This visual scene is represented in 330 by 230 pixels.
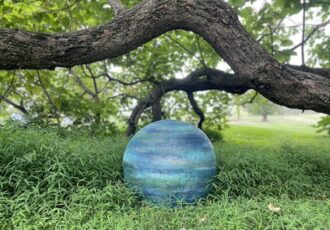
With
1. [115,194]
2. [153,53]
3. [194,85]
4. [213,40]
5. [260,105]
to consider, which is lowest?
[115,194]

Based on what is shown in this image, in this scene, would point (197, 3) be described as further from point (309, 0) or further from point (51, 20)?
point (51, 20)

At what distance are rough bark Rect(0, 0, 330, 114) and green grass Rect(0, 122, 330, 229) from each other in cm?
96

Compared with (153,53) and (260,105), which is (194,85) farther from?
(260,105)

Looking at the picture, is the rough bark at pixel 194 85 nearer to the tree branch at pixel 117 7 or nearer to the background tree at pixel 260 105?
the tree branch at pixel 117 7

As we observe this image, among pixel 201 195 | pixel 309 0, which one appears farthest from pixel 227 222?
pixel 309 0

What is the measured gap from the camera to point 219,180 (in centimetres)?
395

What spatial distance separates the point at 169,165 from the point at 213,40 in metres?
1.42

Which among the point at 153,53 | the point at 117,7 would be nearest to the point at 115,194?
the point at 117,7

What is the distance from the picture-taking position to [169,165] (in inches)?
140

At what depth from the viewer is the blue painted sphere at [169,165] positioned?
355 centimetres

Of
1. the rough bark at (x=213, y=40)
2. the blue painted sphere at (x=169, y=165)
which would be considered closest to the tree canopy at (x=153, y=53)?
the rough bark at (x=213, y=40)

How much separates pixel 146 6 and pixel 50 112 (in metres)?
4.55

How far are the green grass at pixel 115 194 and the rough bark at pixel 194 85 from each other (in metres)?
2.11

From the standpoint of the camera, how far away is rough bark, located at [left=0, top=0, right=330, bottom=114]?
3.74 m
